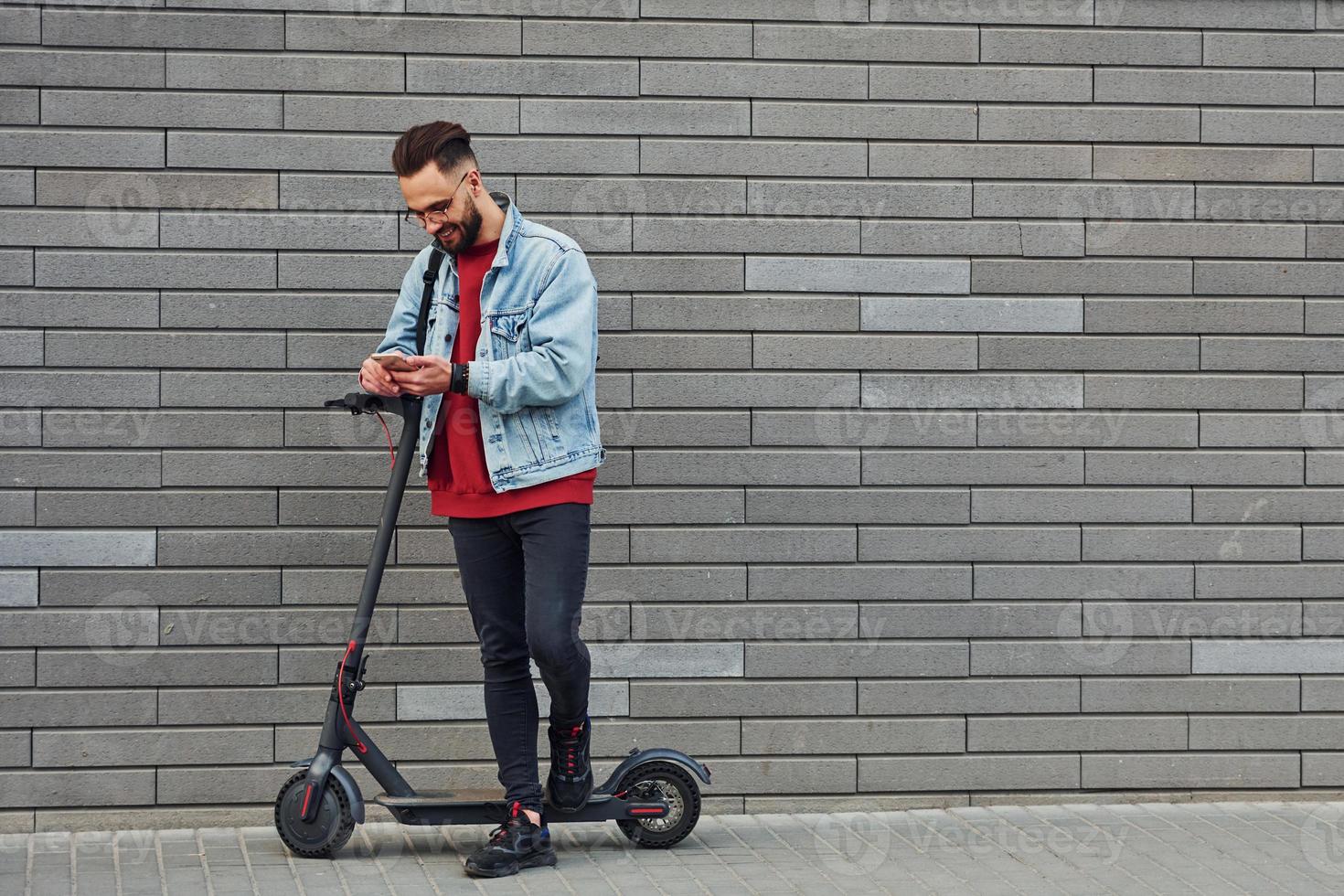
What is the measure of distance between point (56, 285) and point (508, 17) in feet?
6.07

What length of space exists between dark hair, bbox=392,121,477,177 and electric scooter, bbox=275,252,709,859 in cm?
36

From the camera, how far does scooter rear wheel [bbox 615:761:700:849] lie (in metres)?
5.25

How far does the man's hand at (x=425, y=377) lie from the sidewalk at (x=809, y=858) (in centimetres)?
151

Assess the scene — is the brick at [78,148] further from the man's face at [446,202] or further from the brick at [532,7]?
the man's face at [446,202]

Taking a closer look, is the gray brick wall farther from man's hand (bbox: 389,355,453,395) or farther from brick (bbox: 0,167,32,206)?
man's hand (bbox: 389,355,453,395)

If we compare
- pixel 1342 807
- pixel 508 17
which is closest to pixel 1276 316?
pixel 1342 807

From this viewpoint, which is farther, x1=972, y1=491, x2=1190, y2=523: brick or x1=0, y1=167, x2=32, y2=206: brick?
x1=972, y1=491, x2=1190, y2=523: brick

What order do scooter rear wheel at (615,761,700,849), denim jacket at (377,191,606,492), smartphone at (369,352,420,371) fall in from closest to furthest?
smartphone at (369,352,420,371)
denim jacket at (377,191,606,492)
scooter rear wheel at (615,761,700,849)

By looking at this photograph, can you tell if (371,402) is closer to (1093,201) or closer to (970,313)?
(970,313)

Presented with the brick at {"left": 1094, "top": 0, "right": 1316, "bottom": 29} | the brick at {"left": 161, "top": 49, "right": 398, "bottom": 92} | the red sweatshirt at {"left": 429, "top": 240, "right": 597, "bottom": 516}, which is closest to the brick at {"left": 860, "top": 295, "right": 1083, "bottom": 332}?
the brick at {"left": 1094, "top": 0, "right": 1316, "bottom": 29}

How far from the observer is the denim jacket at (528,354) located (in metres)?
4.82

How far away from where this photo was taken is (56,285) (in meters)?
5.55

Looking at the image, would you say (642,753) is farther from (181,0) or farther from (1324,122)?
(1324,122)

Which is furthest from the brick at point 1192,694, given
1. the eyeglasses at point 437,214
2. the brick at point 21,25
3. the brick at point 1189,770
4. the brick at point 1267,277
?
the brick at point 21,25
